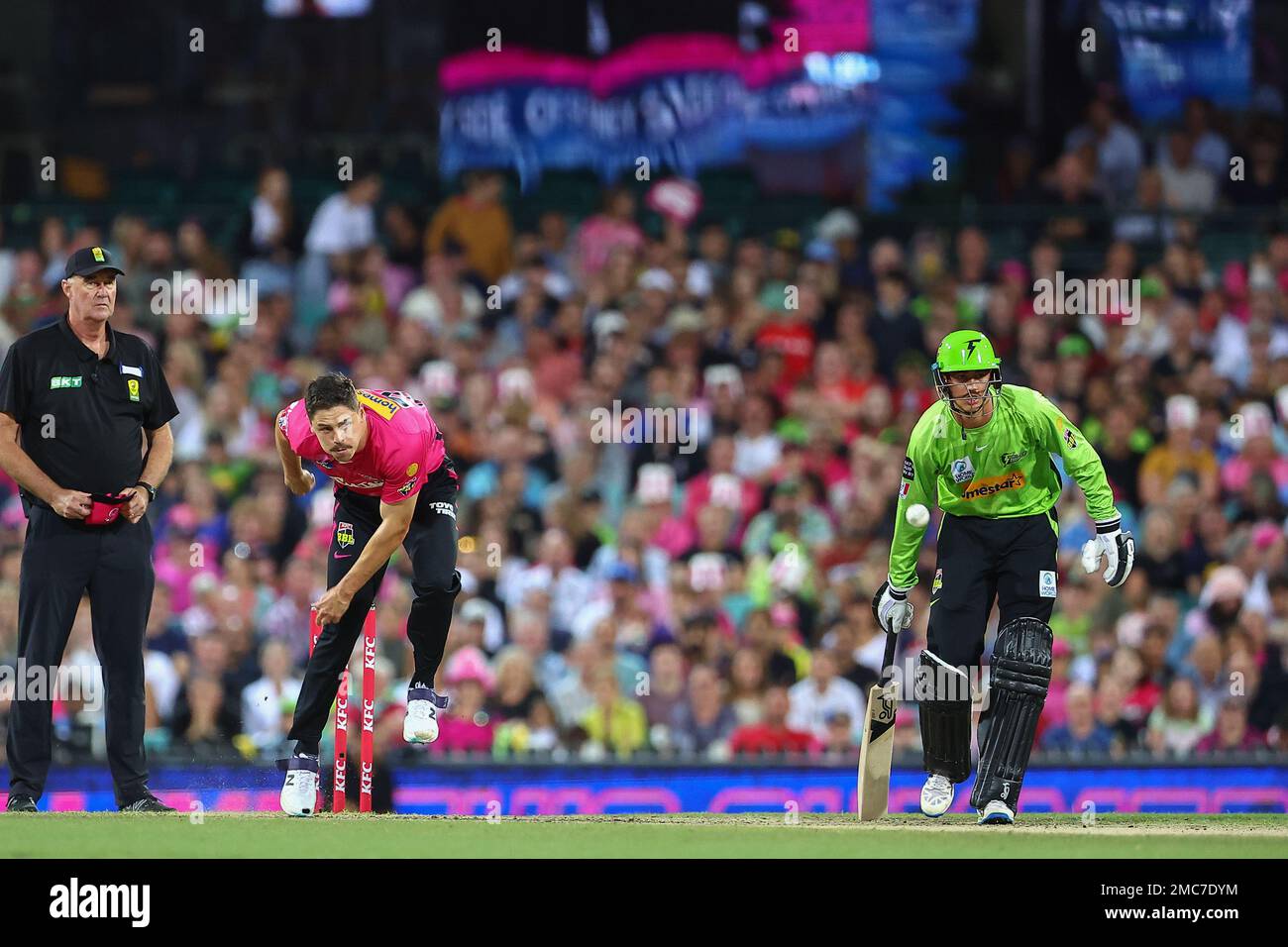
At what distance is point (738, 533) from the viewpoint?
17.8 metres

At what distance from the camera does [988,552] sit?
453 inches

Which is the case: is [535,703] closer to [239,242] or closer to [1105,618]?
[1105,618]

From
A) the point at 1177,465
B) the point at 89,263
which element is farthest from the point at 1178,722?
the point at 89,263

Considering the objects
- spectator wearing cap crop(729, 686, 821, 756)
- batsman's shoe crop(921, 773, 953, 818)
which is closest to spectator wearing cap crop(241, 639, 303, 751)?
spectator wearing cap crop(729, 686, 821, 756)

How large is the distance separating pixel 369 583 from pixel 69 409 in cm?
177

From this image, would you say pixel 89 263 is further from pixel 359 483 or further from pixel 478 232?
pixel 478 232

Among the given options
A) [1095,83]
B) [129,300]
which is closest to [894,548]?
[129,300]

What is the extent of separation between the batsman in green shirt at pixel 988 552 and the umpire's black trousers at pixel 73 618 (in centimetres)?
401

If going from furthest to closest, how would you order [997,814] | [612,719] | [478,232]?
[478,232]
[612,719]
[997,814]

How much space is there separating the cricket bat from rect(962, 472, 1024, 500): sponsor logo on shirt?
38.1 inches

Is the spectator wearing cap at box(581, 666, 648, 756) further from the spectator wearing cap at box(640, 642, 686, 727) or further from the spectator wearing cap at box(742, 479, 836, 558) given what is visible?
the spectator wearing cap at box(742, 479, 836, 558)

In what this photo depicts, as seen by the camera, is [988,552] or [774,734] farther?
[774,734]

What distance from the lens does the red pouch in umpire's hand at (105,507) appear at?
35.7 ft

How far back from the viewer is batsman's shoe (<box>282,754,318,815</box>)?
36.7ft
